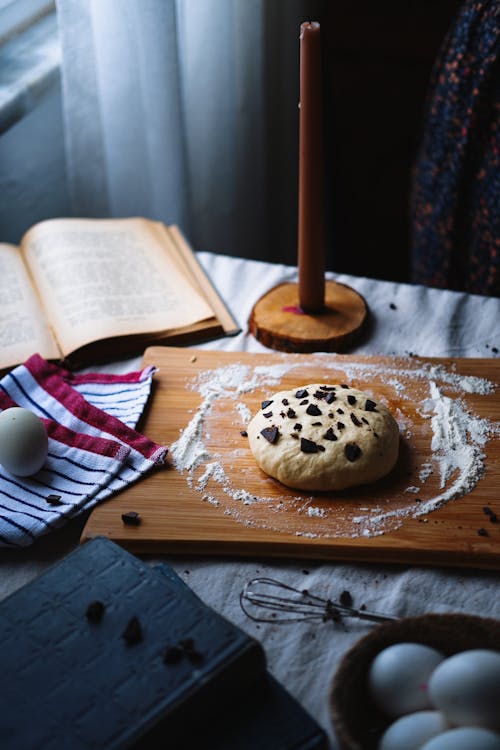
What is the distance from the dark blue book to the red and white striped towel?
187mm

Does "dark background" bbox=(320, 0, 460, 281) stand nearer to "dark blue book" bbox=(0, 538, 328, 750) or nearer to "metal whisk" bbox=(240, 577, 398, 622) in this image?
"metal whisk" bbox=(240, 577, 398, 622)

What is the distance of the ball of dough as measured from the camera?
96 cm

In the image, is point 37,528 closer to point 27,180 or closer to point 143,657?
point 143,657

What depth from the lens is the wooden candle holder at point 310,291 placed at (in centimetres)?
117

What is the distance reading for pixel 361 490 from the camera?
38.8 inches

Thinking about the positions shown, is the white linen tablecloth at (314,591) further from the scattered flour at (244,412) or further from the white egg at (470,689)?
the scattered flour at (244,412)

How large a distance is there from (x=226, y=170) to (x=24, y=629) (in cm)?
147

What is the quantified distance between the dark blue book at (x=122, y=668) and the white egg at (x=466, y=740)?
0.43ft

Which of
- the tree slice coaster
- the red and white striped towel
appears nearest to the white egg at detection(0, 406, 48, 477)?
the red and white striped towel

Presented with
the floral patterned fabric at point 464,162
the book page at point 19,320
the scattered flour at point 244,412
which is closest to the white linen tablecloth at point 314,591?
the scattered flour at point 244,412

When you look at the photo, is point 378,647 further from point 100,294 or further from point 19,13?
point 19,13

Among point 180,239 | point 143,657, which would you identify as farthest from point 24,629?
point 180,239

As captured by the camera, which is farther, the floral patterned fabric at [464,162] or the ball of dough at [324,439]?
the floral patterned fabric at [464,162]

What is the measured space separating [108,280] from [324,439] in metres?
0.60
